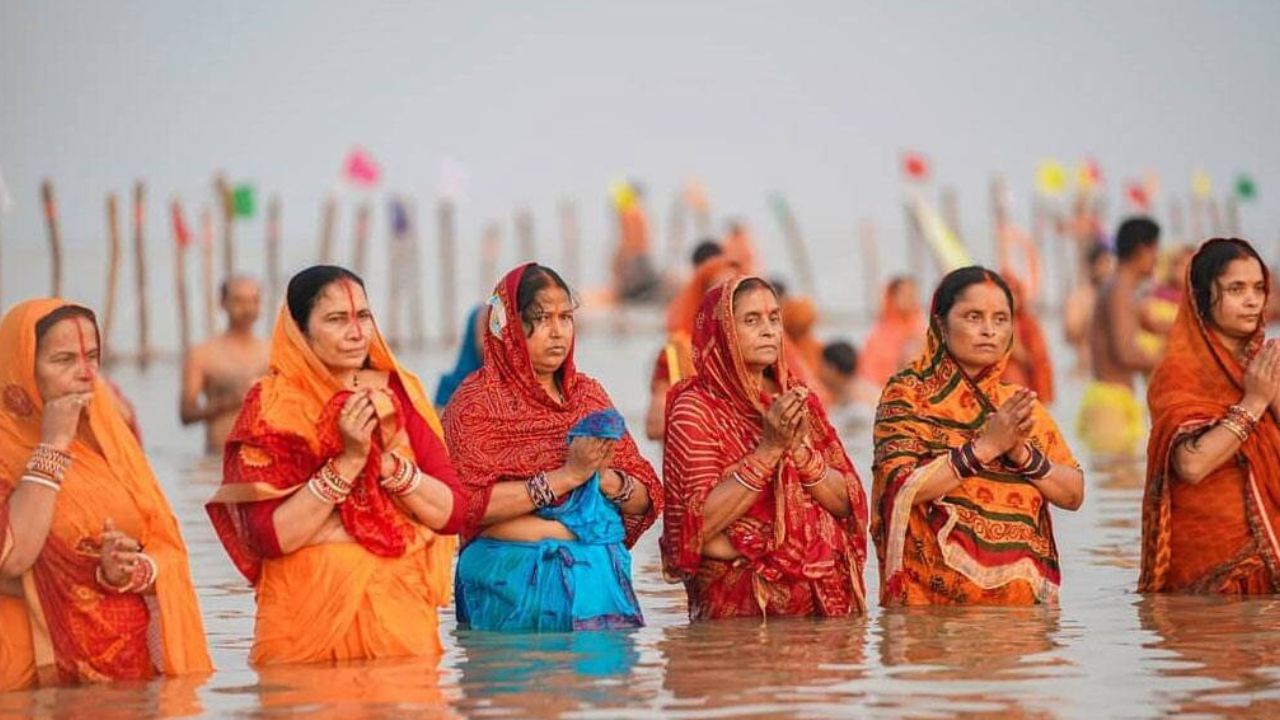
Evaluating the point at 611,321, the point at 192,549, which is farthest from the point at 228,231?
the point at 192,549

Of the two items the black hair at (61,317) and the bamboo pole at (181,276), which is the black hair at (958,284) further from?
the bamboo pole at (181,276)

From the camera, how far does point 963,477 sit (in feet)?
26.2

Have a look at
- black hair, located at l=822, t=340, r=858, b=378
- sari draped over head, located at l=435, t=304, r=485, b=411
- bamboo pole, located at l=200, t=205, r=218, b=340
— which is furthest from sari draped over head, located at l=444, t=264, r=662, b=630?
bamboo pole, located at l=200, t=205, r=218, b=340

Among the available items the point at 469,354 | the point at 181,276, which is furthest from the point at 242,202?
the point at 469,354

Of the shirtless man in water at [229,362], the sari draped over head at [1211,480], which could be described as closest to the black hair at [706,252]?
the shirtless man in water at [229,362]

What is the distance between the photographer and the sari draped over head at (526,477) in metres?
7.70

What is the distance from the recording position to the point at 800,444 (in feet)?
25.6

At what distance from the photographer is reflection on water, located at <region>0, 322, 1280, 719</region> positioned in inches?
258

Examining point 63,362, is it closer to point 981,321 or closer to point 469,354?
point 981,321

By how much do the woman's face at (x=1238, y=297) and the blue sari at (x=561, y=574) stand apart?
2144 mm

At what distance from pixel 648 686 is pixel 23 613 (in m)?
1.69

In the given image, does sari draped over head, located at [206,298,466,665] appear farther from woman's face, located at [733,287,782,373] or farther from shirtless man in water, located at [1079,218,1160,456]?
shirtless man in water, located at [1079,218,1160,456]

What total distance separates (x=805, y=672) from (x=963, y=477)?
3.77 feet

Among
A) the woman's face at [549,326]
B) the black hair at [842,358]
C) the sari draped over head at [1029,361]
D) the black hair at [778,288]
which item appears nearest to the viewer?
the woman's face at [549,326]
